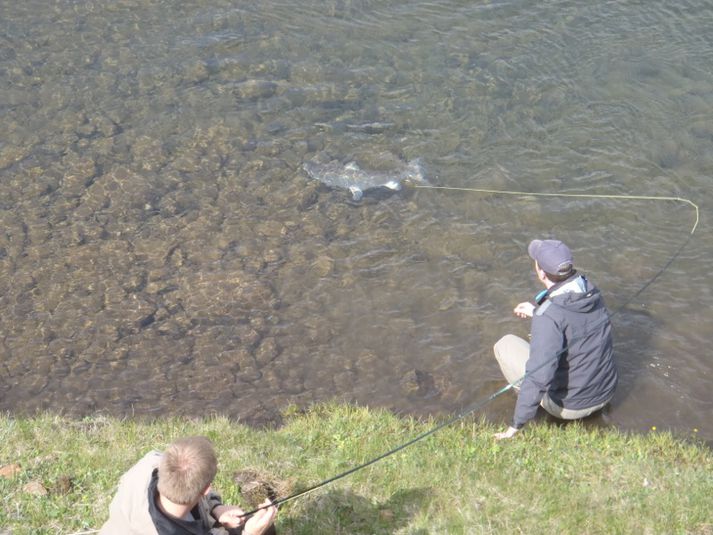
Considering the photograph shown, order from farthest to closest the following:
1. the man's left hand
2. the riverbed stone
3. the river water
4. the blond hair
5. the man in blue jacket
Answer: the riverbed stone
the river water
the man in blue jacket
the man's left hand
the blond hair

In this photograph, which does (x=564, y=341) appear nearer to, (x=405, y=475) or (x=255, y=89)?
(x=405, y=475)

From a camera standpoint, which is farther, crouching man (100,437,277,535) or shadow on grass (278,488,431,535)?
shadow on grass (278,488,431,535)

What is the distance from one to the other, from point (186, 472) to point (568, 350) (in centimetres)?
384

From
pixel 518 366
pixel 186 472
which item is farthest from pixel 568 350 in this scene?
pixel 186 472

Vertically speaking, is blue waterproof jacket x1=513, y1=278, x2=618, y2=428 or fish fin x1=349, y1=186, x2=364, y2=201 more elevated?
blue waterproof jacket x1=513, y1=278, x2=618, y2=428

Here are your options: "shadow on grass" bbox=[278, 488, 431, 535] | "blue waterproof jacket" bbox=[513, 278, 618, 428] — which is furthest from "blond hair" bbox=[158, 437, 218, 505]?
"blue waterproof jacket" bbox=[513, 278, 618, 428]

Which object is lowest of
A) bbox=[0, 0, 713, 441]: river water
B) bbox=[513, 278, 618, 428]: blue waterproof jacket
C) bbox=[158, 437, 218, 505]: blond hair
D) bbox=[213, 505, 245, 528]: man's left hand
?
bbox=[0, 0, 713, 441]: river water

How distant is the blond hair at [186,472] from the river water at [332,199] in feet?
12.7

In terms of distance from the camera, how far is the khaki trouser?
24.7 feet

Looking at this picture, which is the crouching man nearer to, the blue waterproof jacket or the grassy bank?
the grassy bank

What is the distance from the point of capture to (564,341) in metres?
6.96

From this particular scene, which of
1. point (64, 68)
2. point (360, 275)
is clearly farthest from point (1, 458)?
point (64, 68)

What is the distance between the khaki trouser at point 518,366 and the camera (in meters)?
7.54

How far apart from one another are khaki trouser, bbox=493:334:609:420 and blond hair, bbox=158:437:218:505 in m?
3.70
